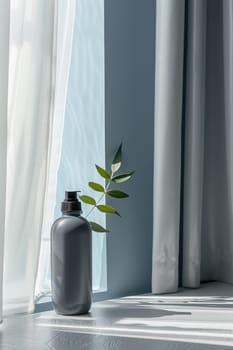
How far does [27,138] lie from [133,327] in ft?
1.20

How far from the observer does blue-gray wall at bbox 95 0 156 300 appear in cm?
127

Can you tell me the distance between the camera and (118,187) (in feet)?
4.19

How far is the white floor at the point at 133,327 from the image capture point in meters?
0.86

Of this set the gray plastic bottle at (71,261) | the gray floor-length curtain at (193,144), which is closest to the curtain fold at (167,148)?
the gray floor-length curtain at (193,144)

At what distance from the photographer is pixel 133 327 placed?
96cm

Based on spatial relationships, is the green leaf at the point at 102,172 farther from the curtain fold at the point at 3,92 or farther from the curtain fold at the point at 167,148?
the curtain fold at the point at 3,92

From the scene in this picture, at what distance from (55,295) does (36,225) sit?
0.13 meters

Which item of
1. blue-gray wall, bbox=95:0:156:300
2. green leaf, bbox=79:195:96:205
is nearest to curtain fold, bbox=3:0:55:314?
green leaf, bbox=79:195:96:205

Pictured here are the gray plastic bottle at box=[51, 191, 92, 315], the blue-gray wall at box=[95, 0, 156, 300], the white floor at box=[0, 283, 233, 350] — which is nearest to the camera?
the white floor at box=[0, 283, 233, 350]

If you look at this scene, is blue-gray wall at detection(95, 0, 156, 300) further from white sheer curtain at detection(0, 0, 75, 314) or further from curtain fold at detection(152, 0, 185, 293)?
white sheer curtain at detection(0, 0, 75, 314)

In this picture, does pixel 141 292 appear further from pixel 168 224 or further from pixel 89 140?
pixel 89 140

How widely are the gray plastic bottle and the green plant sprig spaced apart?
0.12 meters

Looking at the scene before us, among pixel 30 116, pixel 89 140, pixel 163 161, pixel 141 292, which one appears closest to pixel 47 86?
pixel 30 116

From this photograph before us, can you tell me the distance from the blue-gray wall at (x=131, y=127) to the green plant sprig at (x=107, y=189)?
0.03m
